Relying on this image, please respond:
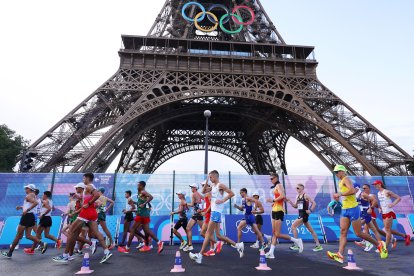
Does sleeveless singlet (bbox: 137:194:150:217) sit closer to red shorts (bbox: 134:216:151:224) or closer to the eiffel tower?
red shorts (bbox: 134:216:151:224)

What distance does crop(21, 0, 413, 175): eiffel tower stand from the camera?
66.7 feet

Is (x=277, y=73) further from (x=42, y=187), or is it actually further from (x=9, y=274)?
(x=9, y=274)

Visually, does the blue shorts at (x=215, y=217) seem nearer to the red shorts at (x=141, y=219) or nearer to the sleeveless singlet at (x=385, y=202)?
the red shorts at (x=141, y=219)

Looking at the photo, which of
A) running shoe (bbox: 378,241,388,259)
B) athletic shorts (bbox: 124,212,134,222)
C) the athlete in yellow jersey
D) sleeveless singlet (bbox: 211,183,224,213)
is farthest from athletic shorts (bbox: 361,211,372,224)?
athletic shorts (bbox: 124,212,134,222)

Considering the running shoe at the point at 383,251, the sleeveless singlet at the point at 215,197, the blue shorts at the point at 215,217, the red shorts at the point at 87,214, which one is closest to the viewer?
the red shorts at the point at 87,214

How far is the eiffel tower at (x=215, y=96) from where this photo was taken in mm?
20328

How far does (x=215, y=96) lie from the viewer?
2264cm

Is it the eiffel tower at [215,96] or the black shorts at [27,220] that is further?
the eiffel tower at [215,96]

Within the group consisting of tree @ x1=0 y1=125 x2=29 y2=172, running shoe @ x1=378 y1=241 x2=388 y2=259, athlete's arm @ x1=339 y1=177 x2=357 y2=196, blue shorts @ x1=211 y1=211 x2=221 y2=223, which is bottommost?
running shoe @ x1=378 y1=241 x2=388 y2=259

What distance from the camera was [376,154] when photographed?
68.9ft

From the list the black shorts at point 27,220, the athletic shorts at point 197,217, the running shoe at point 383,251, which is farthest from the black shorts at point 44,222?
the running shoe at point 383,251

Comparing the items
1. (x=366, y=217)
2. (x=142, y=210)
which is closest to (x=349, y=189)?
(x=366, y=217)

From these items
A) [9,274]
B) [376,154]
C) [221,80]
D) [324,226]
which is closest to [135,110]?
[221,80]

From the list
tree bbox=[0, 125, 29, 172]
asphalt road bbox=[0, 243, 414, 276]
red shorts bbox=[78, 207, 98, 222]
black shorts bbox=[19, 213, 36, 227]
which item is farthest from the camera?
tree bbox=[0, 125, 29, 172]
